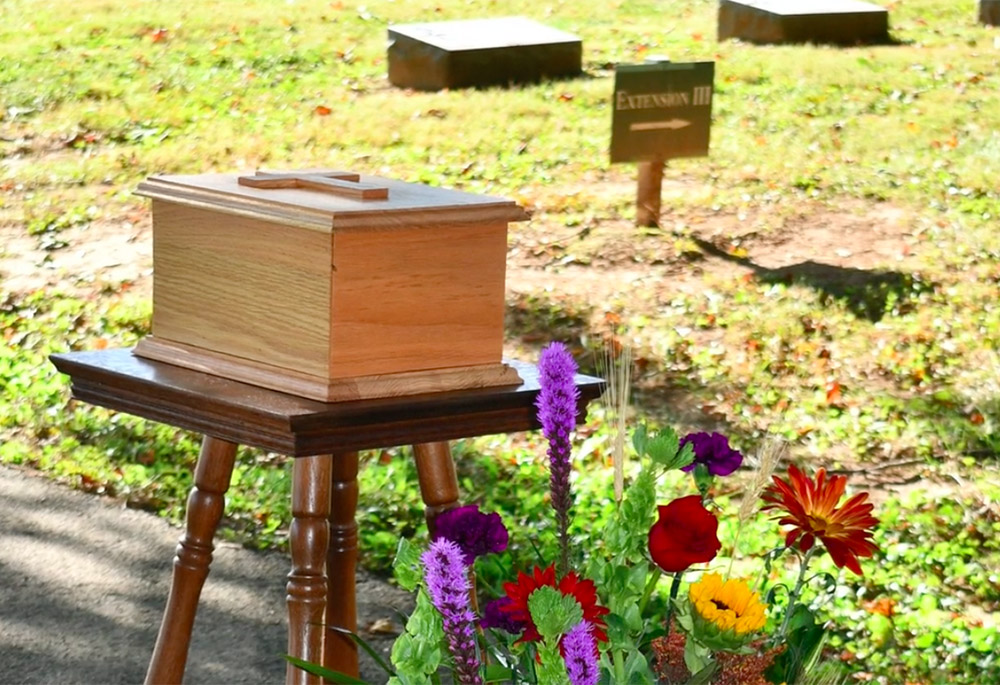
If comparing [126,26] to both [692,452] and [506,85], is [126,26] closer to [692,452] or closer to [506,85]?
[506,85]

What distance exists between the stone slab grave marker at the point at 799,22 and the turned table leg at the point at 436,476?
8.50 metres

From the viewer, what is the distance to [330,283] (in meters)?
2.18

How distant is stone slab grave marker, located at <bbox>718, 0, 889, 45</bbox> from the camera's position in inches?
418

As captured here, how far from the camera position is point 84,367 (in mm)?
2396

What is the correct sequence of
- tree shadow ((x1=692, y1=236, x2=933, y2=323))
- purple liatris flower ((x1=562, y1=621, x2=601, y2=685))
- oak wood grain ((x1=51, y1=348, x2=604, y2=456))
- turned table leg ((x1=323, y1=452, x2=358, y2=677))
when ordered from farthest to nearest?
tree shadow ((x1=692, y1=236, x2=933, y2=323)), turned table leg ((x1=323, y1=452, x2=358, y2=677)), oak wood grain ((x1=51, y1=348, x2=604, y2=456)), purple liatris flower ((x1=562, y1=621, x2=601, y2=685))

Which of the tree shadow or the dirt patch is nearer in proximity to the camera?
the tree shadow

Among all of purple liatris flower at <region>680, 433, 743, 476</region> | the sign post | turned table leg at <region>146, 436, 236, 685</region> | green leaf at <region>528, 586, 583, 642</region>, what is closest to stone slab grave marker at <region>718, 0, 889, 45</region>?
the sign post

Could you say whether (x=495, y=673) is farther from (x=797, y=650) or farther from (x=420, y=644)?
(x=797, y=650)

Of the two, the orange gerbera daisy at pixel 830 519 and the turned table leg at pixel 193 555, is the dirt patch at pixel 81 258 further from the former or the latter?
the orange gerbera daisy at pixel 830 519

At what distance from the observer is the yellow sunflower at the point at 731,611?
65.8 inches

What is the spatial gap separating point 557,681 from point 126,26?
367 inches

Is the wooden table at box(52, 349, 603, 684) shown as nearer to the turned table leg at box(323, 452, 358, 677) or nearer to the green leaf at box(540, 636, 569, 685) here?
the turned table leg at box(323, 452, 358, 677)

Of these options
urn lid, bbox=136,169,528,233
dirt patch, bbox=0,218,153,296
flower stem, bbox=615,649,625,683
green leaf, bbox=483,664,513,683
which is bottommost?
dirt patch, bbox=0,218,153,296

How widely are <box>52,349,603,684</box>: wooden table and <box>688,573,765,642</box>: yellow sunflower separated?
0.67 metres
